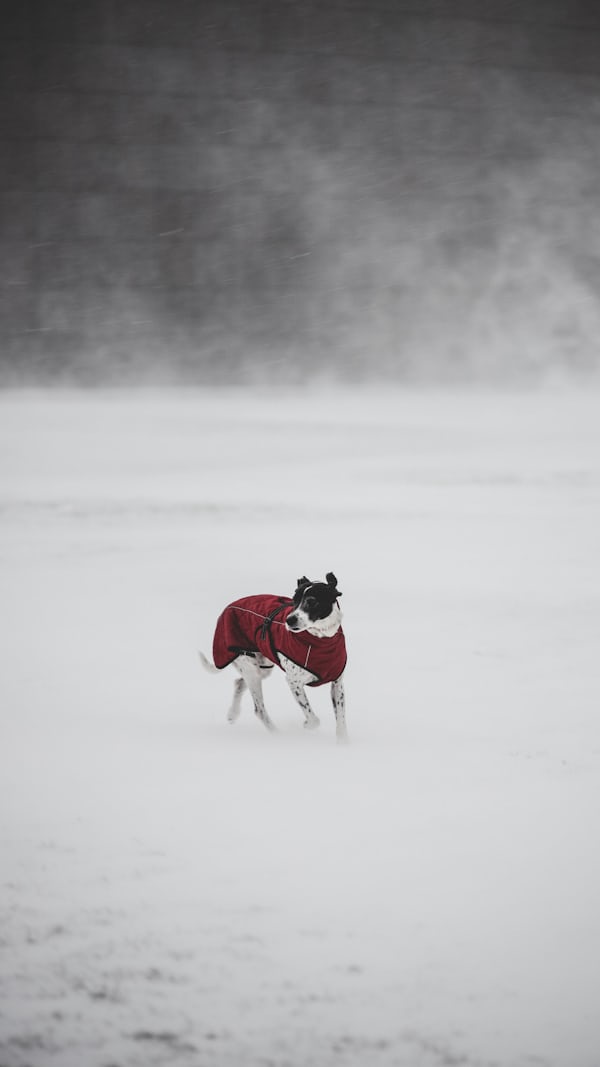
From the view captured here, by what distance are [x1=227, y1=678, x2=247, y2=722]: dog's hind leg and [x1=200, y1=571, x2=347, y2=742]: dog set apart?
2.3 inches

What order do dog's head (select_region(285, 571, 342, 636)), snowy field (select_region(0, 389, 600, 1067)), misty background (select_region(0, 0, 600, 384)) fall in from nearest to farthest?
snowy field (select_region(0, 389, 600, 1067)) < dog's head (select_region(285, 571, 342, 636)) < misty background (select_region(0, 0, 600, 384))

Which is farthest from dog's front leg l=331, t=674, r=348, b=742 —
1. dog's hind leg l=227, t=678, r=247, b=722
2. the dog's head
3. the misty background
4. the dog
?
the misty background

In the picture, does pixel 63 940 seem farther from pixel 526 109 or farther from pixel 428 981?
pixel 526 109

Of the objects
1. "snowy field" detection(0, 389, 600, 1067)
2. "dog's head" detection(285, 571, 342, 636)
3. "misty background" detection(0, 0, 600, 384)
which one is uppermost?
"misty background" detection(0, 0, 600, 384)

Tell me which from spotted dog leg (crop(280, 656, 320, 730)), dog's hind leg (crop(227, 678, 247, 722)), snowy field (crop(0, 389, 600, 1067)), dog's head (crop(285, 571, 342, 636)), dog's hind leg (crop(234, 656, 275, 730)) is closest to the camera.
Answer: snowy field (crop(0, 389, 600, 1067))

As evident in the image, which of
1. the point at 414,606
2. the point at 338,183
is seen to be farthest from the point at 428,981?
the point at 338,183

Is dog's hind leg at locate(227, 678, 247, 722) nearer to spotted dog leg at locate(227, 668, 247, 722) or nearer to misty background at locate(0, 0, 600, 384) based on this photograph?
spotted dog leg at locate(227, 668, 247, 722)

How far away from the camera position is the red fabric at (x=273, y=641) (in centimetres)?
345

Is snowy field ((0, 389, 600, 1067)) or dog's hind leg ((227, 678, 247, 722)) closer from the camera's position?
snowy field ((0, 389, 600, 1067))

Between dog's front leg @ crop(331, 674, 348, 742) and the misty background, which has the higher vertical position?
the misty background

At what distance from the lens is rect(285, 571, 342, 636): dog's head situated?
338 cm

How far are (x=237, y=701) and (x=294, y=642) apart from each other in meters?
0.67

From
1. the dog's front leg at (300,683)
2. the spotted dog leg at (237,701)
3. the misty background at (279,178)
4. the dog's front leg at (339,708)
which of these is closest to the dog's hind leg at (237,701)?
the spotted dog leg at (237,701)

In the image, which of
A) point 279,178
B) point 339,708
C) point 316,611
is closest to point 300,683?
point 339,708
